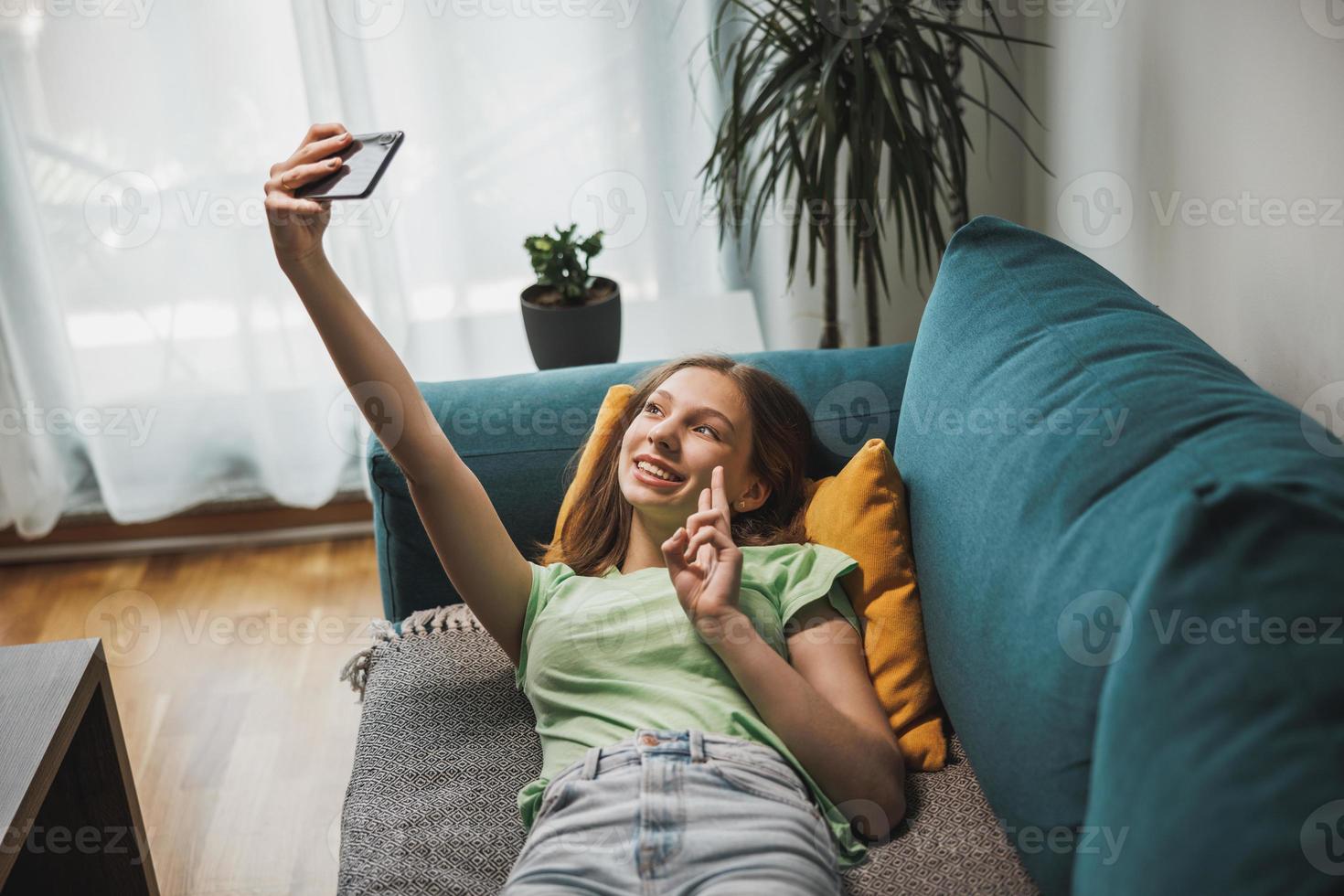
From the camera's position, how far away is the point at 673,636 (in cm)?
128

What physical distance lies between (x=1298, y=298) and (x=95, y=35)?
7.55 feet

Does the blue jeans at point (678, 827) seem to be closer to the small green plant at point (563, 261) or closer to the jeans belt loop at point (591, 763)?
the jeans belt loop at point (591, 763)

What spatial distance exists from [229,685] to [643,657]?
143cm

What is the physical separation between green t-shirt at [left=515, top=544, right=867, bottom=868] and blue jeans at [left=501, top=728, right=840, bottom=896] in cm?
4

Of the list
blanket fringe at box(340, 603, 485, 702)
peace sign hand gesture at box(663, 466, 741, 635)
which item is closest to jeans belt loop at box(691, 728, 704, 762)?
peace sign hand gesture at box(663, 466, 741, 635)

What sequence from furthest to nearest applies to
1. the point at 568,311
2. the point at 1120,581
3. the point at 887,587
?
the point at 568,311, the point at 887,587, the point at 1120,581

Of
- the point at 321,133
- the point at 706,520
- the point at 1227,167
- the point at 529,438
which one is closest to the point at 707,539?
the point at 706,520

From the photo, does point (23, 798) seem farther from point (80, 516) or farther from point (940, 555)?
point (80, 516)

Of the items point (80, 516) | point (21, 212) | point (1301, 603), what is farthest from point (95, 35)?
point (1301, 603)

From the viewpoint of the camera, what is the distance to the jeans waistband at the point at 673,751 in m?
1.15

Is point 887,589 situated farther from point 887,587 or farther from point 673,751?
point 673,751

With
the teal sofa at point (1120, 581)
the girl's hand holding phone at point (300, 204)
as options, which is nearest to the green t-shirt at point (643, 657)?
the teal sofa at point (1120, 581)

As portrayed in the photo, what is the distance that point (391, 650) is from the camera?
1560mm

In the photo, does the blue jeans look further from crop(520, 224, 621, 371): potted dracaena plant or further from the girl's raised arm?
crop(520, 224, 621, 371): potted dracaena plant
